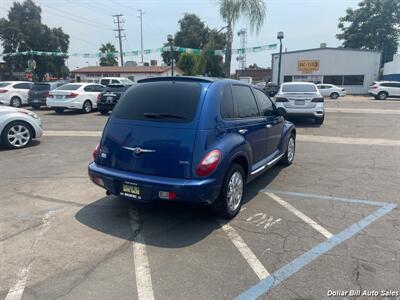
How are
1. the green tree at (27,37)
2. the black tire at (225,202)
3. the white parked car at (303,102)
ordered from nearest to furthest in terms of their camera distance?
1. the black tire at (225,202)
2. the white parked car at (303,102)
3. the green tree at (27,37)

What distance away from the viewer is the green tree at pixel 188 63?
43.4 meters

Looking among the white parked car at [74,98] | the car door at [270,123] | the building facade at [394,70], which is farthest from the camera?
the building facade at [394,70]

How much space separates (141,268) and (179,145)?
1374 mm

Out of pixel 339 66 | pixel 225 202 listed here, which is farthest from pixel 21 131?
pixel 339 66

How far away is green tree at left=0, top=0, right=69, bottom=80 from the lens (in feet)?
170

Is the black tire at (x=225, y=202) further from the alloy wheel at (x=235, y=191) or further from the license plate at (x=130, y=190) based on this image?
the license plate at (x=130, y=190)

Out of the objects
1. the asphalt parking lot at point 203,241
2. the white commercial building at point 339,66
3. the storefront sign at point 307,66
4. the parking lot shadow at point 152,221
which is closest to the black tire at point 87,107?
the asphalt parking lot at point 203,241

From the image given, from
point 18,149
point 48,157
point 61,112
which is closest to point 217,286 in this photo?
point 48,157

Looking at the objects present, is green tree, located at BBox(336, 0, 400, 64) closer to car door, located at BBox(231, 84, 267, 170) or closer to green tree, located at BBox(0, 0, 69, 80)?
green tree, located at BBox(0, 0, 69, 80)

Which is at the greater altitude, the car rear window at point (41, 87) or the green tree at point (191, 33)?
the green tree at point (191, 33)

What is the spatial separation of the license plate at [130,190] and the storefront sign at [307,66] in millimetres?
44392

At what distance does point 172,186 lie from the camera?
3.86m

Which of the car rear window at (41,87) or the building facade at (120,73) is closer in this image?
the car rear window at (41,87)

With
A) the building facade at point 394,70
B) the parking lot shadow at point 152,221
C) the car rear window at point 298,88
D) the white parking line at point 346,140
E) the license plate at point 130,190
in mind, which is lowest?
the white parking line at point 346,140
